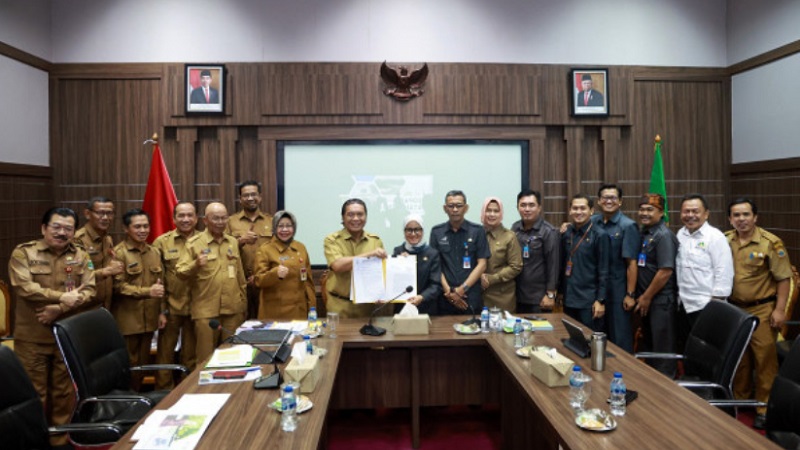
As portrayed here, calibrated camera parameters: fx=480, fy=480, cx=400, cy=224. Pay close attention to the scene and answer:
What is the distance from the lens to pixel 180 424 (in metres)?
1.75

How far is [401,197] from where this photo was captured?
5438mm

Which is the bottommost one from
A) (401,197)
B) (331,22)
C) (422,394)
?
(422,394)

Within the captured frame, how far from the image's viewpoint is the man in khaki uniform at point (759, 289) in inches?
141

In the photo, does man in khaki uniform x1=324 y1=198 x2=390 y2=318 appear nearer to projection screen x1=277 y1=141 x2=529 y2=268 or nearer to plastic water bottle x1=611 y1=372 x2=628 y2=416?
projection screen x1=277 y1=141 x2=529 y2=268

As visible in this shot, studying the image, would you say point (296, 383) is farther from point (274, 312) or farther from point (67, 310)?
point (67, 310)

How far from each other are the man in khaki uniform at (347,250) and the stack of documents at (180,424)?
1600 mm

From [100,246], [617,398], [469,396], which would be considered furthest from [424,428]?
[100,246]

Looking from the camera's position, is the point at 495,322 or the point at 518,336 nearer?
the point at 518,336

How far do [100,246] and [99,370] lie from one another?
1891 millimetres

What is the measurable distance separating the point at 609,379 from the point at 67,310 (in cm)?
340

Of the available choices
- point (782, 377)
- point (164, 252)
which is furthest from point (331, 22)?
point (782, 377)

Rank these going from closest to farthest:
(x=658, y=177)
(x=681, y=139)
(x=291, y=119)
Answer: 1. (x=658, y=177)
2. (x=291, y=119)
3. (x=681, y=139)
